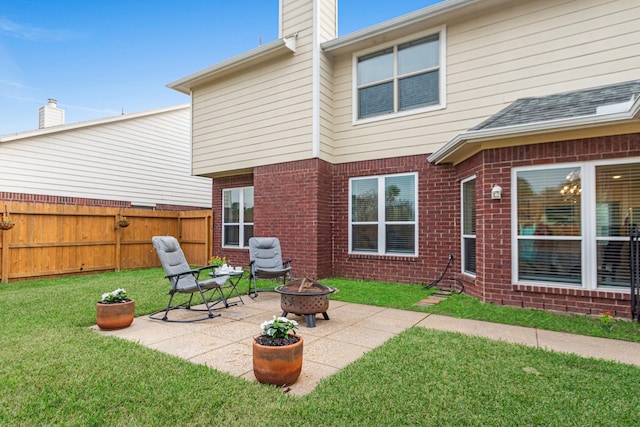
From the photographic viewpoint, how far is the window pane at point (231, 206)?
33.4ft

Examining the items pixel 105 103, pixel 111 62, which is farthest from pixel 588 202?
pixel 105 103

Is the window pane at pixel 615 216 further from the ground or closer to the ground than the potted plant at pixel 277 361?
further from the ground

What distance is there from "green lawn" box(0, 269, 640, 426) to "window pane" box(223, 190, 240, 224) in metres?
6.26

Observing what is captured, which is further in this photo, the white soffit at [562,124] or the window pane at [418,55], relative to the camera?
the window pane at [418,55]

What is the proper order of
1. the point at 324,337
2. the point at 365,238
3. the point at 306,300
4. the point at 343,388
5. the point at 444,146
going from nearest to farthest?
the point at 343,388 → the point at 324,337 → the point at 306,300 → the point at 444,146 → the point at 365,238

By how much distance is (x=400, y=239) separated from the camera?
7.56 m

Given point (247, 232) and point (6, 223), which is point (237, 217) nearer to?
point (247, 232)

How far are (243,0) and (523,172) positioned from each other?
40.0 feet

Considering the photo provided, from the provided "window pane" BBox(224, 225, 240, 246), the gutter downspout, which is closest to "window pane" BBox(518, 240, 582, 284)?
the gutter downspout

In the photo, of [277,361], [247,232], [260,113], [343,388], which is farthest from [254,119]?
[343,388]

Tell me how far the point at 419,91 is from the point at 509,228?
3.55 metres

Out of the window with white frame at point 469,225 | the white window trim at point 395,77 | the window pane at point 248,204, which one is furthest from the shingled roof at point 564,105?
the window pane at point 248,204

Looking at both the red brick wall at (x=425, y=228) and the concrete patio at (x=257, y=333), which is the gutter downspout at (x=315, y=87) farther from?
the concrete patio at (x=257, y=333)

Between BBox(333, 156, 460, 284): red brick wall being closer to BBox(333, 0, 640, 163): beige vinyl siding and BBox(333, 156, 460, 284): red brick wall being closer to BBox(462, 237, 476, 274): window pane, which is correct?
BBox(462, 237, 476, 274): window pane
